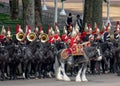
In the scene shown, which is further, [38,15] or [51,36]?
[38,15]

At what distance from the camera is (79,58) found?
77.0 ft

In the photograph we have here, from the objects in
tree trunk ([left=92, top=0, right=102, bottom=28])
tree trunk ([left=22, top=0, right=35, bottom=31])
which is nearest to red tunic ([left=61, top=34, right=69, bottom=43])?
tree trunk ([left=22, top=0, right=35, bottom=31])

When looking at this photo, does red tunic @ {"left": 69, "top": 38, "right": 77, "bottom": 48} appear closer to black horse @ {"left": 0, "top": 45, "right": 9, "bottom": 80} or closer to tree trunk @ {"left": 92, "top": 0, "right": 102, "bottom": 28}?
black horse @ {"left": 0, "top": 45, "right": 9, "bottom": 80}

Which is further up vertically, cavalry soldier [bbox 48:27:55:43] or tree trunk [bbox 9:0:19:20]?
cavalry soldier [bbox 48:27:55:43]

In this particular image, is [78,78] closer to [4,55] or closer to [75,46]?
[75,46]

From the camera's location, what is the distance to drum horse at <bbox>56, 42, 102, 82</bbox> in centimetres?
2331

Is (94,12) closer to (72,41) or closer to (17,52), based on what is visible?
(72,41)

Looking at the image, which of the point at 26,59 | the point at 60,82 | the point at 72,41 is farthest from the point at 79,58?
the point at 26,59

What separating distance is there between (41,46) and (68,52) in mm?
1466

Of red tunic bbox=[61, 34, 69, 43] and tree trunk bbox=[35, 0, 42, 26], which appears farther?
tree trunk bbox=[35, 0, 42, 26]

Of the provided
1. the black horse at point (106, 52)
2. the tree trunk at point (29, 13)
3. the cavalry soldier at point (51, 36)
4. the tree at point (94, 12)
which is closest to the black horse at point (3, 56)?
the cavalry soldier at point (51, 36)

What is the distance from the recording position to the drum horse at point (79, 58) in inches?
918

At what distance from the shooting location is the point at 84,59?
23.3 metres

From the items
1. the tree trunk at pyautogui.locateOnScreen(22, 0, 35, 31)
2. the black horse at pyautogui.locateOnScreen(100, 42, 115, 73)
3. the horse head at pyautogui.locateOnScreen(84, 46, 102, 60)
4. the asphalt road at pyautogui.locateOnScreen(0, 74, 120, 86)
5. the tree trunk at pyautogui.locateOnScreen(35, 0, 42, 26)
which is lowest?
the asphalt road at pyautogui.locateOnScreen(0, 74, 120, 86)
